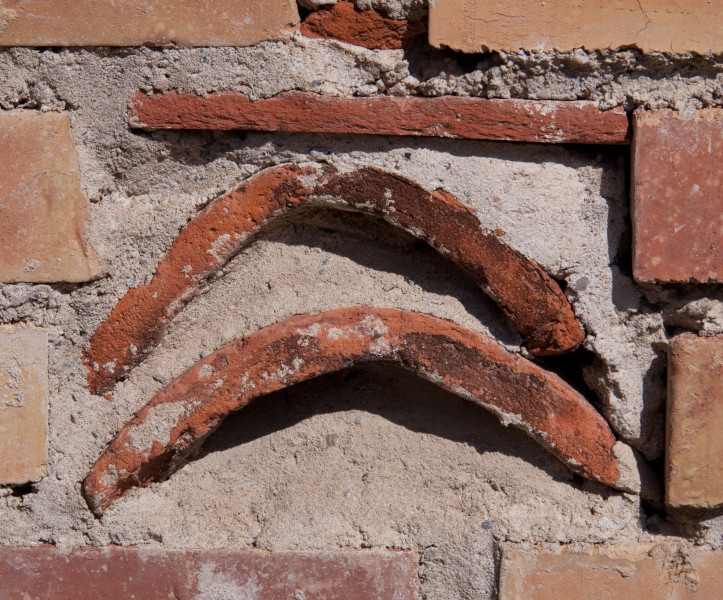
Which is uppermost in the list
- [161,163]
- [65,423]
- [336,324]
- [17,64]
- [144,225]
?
[17,64]

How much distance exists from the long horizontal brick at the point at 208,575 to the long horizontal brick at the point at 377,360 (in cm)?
22

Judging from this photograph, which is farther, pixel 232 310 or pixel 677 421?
pixel 232 310

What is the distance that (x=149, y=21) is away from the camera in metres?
1.28

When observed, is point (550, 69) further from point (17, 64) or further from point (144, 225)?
point (17, 64)

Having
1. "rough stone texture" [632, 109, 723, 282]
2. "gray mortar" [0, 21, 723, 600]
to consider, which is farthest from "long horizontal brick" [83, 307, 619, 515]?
"rough stone texture" [632, 109, 723, 282]

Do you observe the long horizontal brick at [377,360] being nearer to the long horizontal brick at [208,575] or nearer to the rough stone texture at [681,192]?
the long horizontal brick at [208,575]

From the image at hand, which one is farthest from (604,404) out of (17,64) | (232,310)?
(17,64)

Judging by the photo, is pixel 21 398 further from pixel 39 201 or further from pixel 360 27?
pixel 360 27

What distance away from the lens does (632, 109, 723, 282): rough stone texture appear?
48.5 inches

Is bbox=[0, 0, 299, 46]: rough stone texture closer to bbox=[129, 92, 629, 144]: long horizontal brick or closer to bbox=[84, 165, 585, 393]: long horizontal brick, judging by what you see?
bbox=[129, 92, 629, 144]: long horizontal brick

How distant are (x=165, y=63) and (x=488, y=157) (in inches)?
25.5

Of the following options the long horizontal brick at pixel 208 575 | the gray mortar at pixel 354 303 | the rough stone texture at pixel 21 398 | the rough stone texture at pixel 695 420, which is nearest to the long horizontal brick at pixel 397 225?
the gray mortar at pixel 354 303

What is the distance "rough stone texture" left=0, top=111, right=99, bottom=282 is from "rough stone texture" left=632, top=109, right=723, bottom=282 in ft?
3.54

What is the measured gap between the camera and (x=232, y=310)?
1353mm
